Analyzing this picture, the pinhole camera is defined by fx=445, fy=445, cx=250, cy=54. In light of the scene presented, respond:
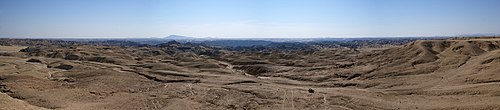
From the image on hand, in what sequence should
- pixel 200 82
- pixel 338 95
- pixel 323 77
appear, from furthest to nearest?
pixel 323 77
pixel 200 82
pixel 338 95

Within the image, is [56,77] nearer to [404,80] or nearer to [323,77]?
[323,77]

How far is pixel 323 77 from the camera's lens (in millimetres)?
43156

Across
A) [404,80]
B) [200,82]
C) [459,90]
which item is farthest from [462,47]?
[200,82]

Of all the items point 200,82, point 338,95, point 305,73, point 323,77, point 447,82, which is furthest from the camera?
point 305,73

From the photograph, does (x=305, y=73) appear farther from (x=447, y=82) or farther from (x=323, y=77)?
(x=447, y=82)

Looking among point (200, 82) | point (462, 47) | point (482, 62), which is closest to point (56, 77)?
point (200, 82)

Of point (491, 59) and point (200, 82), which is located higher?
point (491, 59)

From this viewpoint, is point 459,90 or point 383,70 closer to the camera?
point 459,90

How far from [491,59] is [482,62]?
2.42 feet

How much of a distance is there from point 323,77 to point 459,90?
16.9 meters

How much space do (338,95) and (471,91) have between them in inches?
307

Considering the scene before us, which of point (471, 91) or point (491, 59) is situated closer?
point (471, 91)

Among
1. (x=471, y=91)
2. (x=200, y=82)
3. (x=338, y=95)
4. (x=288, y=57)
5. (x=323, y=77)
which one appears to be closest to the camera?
→ (x=471, y=91)

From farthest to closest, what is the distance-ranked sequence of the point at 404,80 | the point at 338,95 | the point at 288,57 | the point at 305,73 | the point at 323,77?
the point at 288,57 < the point at 305,73 < the point at 323,77 < the point at 404,80 < the point at 338,95
